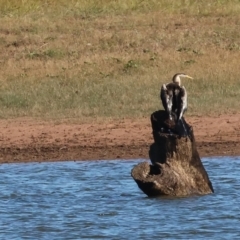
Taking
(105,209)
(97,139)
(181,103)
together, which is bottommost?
(105,209)

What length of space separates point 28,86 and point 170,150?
6.15 meters

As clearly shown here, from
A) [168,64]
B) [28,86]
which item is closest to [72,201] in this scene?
[28,86]

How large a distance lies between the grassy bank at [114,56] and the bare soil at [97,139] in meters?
0.49

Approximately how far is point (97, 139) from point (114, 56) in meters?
4.28

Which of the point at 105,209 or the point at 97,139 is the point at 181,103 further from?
the point at 97,139

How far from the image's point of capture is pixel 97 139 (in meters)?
12.3

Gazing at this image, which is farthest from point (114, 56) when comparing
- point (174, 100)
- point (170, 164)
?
point (170, 164)

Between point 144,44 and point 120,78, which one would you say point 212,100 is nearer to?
point 120,78

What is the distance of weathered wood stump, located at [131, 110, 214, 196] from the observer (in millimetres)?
8867

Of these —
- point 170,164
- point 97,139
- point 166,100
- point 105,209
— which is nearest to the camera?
point 170,164

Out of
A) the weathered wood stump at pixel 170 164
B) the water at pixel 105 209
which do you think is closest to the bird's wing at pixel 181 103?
the weathered wood stump at pixel 170 164

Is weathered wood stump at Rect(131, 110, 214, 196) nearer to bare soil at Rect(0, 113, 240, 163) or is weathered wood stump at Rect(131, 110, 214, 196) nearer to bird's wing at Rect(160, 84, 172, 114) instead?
bird's wing at Rect(160, 84, 172, 114)

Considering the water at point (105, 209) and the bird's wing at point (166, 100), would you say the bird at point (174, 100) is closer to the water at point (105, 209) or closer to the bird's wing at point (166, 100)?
the bird's wing at point (166, 100)

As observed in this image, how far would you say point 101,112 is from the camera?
43.6ft
